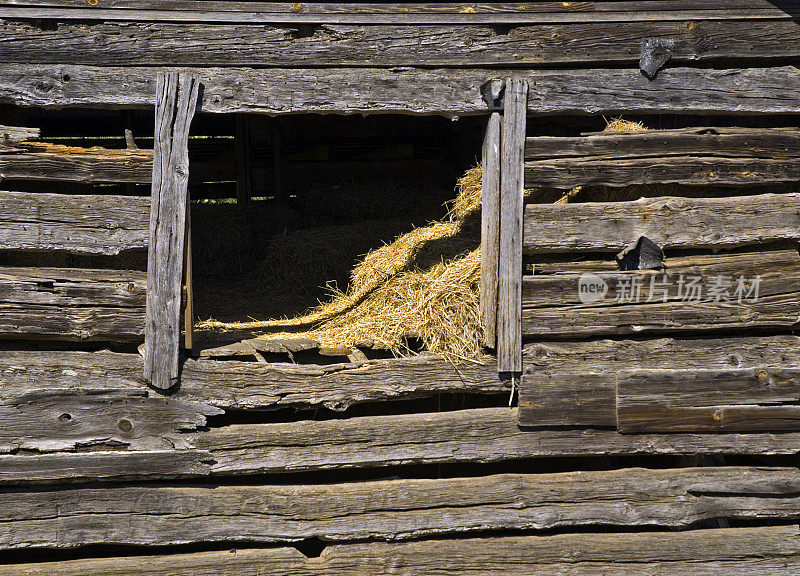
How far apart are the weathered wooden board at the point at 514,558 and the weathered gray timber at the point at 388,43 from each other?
104 inches

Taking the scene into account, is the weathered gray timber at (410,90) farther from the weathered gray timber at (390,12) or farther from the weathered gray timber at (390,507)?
the weathered gray timber at (390,507)

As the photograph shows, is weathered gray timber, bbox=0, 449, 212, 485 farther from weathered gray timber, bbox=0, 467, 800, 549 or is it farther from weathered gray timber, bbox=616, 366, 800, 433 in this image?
weathered gray timber, bbox=616, 366, 800, 433

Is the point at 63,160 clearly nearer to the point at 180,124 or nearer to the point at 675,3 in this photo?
the point at 180,124

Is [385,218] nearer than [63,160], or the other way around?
[63,160]

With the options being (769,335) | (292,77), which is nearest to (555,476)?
(769,335)

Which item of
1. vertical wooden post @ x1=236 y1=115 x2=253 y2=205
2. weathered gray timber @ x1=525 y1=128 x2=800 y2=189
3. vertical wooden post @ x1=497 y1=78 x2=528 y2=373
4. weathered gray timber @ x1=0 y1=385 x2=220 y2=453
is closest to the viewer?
weathered gray timber @ x1=0 y1=385 x2=220 y2=453

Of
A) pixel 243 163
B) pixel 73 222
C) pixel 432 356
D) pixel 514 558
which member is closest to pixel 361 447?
pixel 432 356

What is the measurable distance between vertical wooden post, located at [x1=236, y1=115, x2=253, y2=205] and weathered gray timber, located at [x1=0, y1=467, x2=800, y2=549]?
17.7 feet

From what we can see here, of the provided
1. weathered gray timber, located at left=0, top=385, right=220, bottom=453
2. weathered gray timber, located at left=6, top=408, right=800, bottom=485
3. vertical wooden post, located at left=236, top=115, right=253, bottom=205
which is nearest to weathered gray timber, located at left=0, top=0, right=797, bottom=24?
weathered gray timber, located at left=0, top=385, right=220, bottom=453

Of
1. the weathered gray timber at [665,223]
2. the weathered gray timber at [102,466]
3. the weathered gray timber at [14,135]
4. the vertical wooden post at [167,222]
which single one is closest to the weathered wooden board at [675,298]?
the weathered gray timber at [665,223]

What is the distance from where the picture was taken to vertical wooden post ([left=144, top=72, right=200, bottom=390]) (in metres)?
3.76

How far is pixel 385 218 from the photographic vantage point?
835 cm

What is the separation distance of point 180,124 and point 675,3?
2765mm

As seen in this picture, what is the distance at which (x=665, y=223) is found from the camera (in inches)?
164
